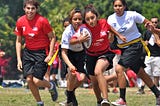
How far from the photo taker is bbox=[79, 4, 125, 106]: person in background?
339 inches

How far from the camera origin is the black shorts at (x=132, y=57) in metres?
9.11

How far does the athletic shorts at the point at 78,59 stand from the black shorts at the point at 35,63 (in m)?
0.48

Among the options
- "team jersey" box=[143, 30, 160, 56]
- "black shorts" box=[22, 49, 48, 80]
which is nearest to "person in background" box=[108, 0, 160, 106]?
"black shorts" box=[22, 49, 48, 80]

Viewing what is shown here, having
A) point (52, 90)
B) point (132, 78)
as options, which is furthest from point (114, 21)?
point (132, 78)

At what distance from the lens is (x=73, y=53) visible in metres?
9.38

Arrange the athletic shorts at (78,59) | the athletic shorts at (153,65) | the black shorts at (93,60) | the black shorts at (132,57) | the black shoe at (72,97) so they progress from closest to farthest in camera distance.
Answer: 1. the black shorts at (93,60)
2. the black shorts at (132,57)
3. the athletic shorts at (78,59)
4. the black shoe at (72,97)
5. the athletic shorts at (153,65)

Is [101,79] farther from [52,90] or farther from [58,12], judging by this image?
[58,12]

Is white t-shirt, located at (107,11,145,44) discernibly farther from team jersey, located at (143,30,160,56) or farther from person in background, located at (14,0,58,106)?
team jersey, located at (143,30,160,56)

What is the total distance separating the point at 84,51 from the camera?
9422 millimetres

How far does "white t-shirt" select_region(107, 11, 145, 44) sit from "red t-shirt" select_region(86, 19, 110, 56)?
41cm

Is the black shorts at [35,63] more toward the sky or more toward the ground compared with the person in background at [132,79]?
more toward the sky

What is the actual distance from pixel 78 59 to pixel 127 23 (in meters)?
1.03

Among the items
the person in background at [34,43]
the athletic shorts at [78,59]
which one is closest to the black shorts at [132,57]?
the athletic shorts at [78,59]

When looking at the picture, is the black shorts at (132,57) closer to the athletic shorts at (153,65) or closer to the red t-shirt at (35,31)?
the red t-shirt at (35,31)
